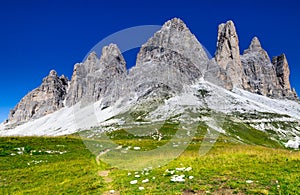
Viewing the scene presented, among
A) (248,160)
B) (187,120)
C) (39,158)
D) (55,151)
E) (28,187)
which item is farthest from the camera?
(187,120)

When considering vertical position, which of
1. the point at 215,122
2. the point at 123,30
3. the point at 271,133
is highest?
the point at 123,30

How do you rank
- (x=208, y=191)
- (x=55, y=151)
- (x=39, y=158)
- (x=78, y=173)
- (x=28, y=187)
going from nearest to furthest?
(x=208, y=191)
(x=28, y=187)
(x=78, y=173)
(x=39, y=158)
(x=55, y=151)

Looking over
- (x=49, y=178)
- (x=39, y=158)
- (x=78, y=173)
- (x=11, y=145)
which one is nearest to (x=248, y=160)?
(x=78, y=173)

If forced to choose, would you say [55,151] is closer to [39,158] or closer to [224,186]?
[39,158]

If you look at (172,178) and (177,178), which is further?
(172,178)

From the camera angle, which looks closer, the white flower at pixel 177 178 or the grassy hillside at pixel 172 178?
the grassy hillside at pixel 172 178

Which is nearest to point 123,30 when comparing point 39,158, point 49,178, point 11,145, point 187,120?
point 49,178

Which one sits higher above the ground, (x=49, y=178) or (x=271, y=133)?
(x=49, y=178)

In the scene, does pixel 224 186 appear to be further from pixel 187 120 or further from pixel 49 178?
pixel 187 120

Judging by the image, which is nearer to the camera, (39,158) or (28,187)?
(28,187)

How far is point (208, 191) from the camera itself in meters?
15.3

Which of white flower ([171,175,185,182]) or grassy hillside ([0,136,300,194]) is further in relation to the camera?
white flower ([171,175,185,182])

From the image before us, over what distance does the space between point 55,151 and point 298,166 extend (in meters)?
33.2

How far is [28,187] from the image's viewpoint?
795 inches
